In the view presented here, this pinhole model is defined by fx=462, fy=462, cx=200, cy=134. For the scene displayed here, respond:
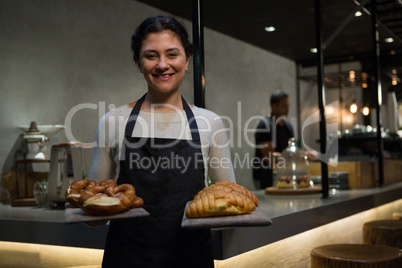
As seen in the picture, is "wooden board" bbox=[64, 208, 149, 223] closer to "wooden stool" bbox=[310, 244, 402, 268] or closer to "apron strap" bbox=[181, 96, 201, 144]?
"apron strap" bbox=[181, 96, 201, 144]

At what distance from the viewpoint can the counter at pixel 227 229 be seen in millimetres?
1829

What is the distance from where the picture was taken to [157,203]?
4.18 ft

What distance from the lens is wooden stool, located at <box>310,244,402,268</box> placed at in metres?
2.00

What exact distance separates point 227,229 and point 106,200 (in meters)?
0.81

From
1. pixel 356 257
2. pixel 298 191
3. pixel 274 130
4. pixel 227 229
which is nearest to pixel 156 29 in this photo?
pixel 227 229

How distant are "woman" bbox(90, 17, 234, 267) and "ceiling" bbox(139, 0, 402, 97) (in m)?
3.22

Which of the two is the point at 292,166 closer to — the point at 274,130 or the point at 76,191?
the point at 274,130

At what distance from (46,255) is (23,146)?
2.76 metres

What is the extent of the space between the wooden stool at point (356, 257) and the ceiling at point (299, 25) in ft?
8.25

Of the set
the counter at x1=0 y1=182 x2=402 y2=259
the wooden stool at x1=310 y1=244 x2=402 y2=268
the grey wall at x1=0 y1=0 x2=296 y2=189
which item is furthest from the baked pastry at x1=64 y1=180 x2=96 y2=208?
the grey wall at x1=0 y1=0 x2=296 y2=189

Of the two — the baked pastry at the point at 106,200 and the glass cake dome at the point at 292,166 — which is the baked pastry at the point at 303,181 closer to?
the glass cake dome at the point at 292,166

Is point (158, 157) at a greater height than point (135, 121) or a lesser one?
lesser

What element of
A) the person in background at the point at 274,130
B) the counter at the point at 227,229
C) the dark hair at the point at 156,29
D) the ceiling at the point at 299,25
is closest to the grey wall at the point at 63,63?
the ceiling at the point at 299,25

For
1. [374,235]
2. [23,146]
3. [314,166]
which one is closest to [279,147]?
[314,166]
